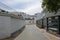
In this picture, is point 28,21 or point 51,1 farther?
point 28,21

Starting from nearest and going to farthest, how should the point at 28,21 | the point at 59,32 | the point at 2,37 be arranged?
the point at 2,37, the point at 59,32, the point at 28,21

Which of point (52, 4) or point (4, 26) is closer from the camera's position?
point (4, 26)

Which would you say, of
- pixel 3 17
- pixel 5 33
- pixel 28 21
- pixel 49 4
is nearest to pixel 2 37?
A: pixel 5 33

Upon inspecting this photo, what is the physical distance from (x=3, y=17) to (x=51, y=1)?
579cm

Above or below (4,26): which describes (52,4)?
above

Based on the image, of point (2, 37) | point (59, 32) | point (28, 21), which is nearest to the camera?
point (2, 37)

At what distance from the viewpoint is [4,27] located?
1573 cm

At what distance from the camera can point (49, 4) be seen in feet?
57.0

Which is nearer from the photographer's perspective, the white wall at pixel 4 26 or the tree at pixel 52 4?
the white wall at pixel 4 26

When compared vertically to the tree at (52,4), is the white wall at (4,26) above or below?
below

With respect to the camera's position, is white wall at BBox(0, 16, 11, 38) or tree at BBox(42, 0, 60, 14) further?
tree at BBox(42, 0, 60, 14)

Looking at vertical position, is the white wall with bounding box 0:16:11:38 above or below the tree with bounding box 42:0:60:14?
below

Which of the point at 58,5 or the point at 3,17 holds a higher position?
the point at 58,5

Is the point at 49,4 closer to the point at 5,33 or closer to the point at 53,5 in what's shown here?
the point at 53,5
